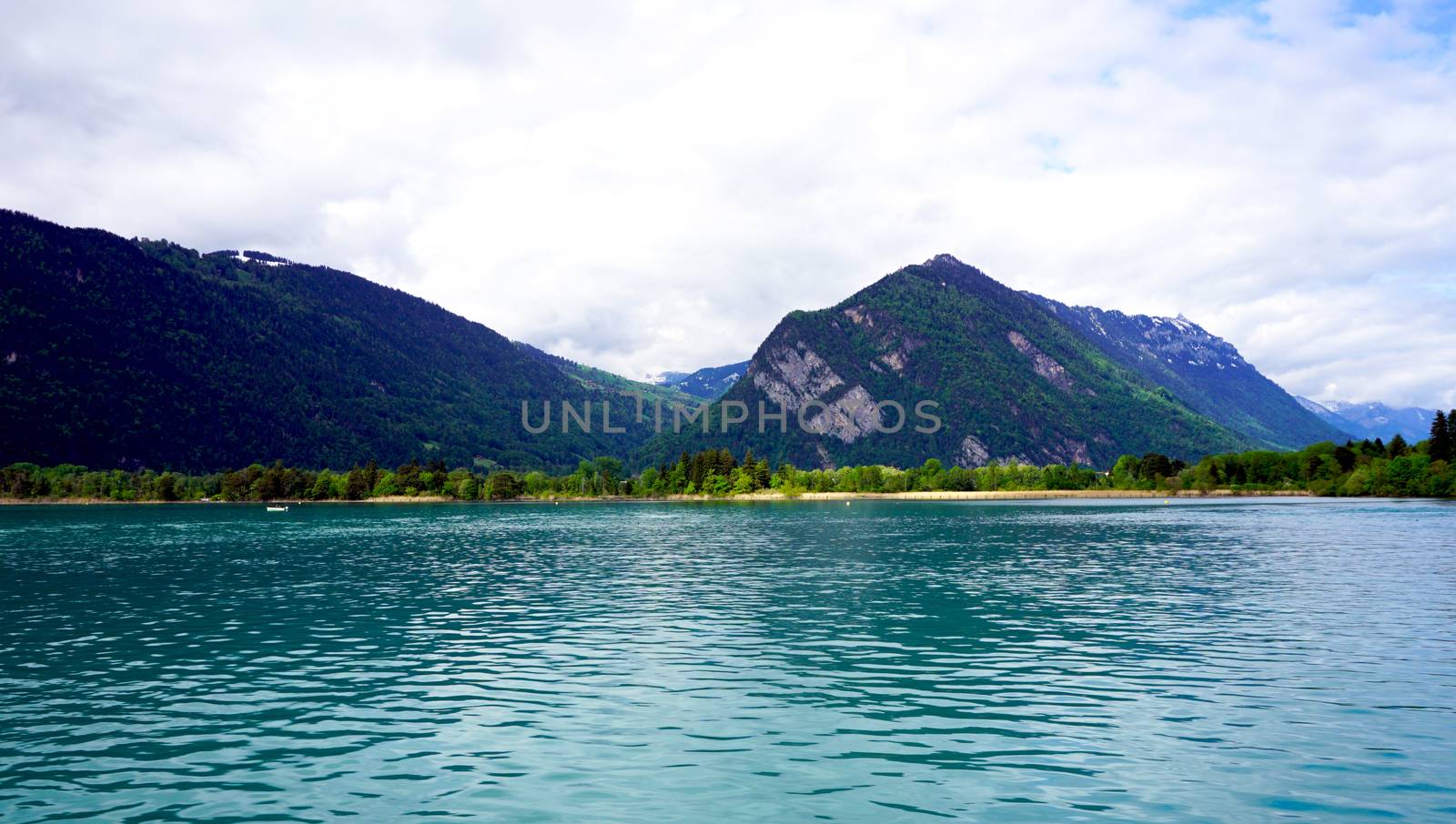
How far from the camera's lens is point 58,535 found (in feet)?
442

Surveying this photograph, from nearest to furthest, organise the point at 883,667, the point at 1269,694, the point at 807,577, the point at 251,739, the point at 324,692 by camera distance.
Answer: the point at 251,739, the point at 1269,694, the point at 324,692, the point at 883,667, the point at 807,577

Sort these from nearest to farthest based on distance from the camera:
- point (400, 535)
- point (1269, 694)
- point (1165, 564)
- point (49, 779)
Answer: point (49, 779) < point (1269, 694) < point (1165, 564) < point (400, 535)

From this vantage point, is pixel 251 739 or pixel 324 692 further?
pixel 324 692

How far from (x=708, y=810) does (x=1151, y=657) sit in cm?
2361

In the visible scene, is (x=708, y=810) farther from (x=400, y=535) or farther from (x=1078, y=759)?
(x=400, y=535)

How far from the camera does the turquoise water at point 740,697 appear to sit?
2044cm

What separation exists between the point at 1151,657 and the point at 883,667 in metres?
10.7

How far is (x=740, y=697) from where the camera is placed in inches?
1188

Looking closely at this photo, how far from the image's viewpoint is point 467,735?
2561 cm

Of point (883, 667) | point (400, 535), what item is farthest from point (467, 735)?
point (400, 535)

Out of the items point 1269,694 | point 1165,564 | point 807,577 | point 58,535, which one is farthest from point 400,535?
point 1269,694

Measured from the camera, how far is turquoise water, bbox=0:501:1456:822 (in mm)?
20438

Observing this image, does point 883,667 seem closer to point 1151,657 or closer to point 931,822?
point 1151,657

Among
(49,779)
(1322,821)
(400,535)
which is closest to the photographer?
(1322,821)
